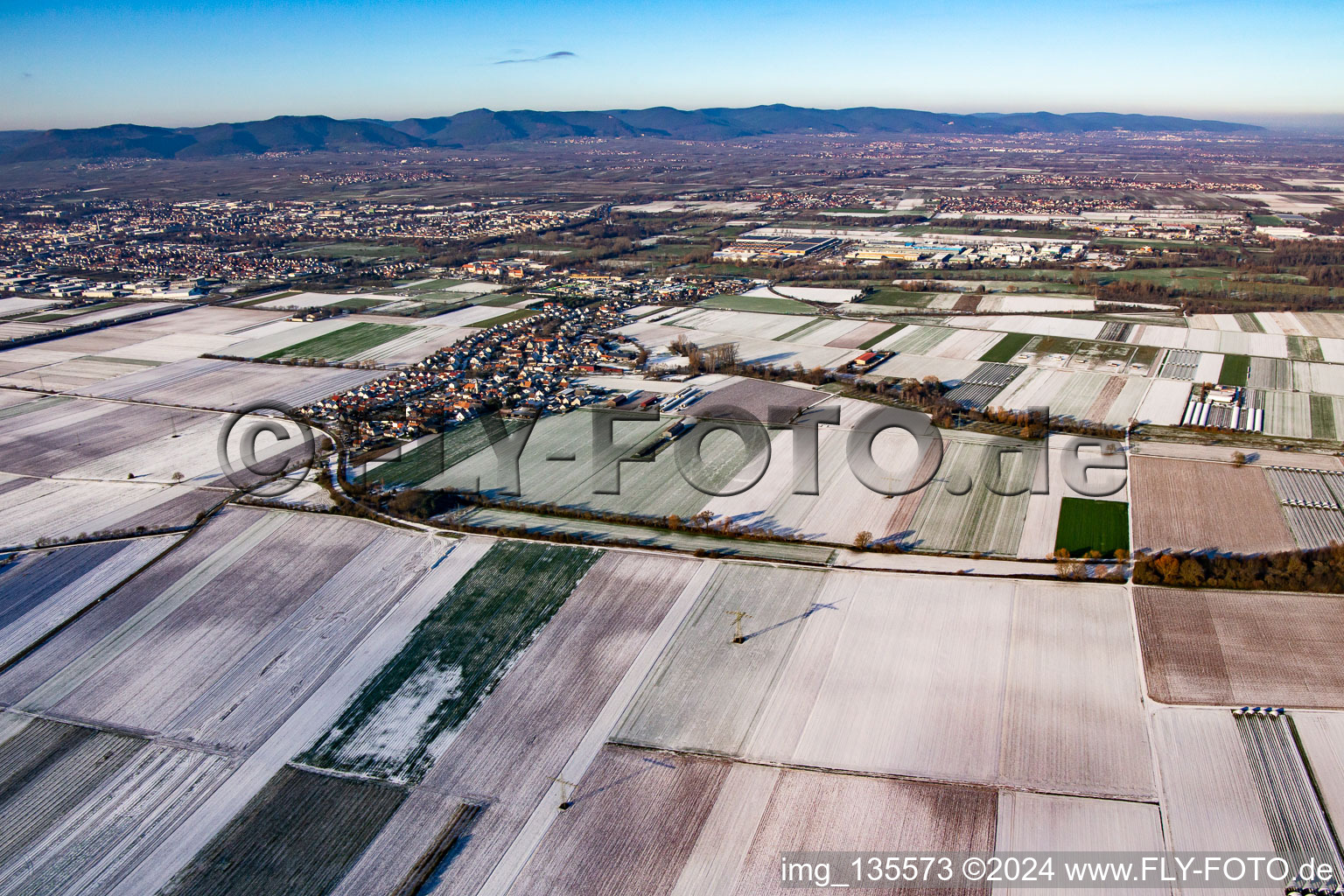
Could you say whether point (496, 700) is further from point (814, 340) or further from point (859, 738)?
point (814, 340)

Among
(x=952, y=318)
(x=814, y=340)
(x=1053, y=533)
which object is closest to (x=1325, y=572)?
(x=1053, y=533)

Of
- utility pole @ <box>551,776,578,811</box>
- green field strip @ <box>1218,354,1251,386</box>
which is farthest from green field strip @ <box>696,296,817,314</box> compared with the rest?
utility pole @ <box>551,776,578,811</box>

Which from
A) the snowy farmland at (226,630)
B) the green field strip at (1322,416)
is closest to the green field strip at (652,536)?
the snowy farmland at (226,630)

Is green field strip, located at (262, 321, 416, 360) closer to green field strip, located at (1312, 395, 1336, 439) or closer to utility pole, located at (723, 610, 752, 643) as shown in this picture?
utility pole, located at (723, 610, 752, 643)

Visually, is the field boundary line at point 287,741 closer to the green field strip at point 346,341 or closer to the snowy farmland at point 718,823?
the snowy farmland at point 718,823

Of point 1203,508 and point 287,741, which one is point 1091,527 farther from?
point 287,741

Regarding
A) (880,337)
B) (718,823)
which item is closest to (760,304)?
(880,337)
